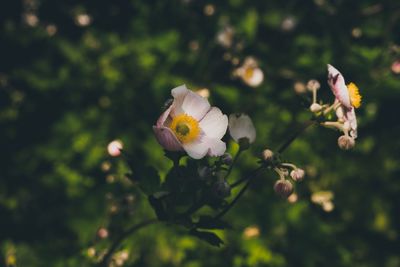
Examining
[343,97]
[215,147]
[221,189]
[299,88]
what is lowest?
[299,88]

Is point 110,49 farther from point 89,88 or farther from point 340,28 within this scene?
point 340,28

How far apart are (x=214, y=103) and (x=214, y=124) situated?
2.04m

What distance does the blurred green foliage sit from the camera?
3535 mm

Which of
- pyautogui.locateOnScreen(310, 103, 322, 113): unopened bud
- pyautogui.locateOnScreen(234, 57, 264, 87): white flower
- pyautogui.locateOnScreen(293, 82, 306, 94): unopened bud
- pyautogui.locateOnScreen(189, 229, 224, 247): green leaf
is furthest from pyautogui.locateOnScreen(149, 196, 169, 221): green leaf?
pyautogui.locateOnScreen(293, 82, 306, 94): unopened bud

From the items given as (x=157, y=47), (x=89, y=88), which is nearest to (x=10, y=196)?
(x=89, y=88)

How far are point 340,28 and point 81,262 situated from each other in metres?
2.91

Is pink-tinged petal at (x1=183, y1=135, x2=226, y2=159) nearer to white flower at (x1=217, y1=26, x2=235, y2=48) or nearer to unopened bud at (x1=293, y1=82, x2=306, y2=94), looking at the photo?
unopened bud at (x1=293, y1=82, x2=306, y2=94)

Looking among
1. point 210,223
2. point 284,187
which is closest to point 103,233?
point 210,223

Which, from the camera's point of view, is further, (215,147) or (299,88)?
(299,88)

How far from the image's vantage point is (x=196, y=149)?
1.87m

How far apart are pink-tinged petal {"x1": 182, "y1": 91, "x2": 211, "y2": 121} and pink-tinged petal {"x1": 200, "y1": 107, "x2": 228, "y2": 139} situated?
0.07 ft

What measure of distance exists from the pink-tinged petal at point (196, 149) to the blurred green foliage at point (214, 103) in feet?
4.85

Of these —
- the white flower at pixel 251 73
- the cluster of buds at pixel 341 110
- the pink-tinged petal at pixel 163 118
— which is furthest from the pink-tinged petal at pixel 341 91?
the white flower at pixel 251 73

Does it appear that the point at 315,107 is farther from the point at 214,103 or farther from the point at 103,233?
the point at 214,103
